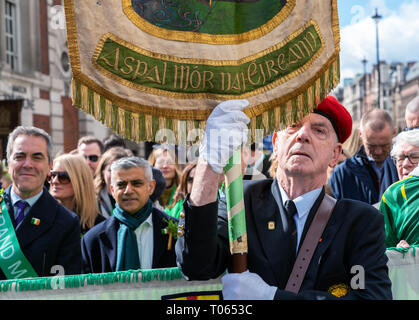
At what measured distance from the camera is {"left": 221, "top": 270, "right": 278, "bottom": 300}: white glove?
1.98 meters

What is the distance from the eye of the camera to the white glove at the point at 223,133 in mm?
2023

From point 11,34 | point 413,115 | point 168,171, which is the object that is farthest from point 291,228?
point 11,34

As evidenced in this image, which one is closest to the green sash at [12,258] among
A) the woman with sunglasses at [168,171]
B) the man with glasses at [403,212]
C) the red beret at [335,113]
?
the red beret at [335,113]

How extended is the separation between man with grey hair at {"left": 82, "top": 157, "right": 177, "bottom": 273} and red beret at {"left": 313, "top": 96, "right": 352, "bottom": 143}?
160 cm

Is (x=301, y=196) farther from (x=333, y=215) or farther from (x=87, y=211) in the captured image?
(x=87, y=211)

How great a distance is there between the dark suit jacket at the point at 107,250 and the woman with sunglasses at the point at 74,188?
705 mm

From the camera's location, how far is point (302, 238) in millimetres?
2174

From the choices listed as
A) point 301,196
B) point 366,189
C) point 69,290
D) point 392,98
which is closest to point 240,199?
point 301,196

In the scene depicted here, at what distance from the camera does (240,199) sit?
2072 mm

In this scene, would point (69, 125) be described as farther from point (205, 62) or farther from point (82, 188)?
point (205, 62)

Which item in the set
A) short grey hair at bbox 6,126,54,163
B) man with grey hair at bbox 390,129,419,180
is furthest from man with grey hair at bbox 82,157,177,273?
man with grey hair at bbox 390,129,419,180

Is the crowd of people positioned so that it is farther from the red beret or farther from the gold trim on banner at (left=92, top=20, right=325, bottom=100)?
the gold trim on banner at (left=92, top=20, right=325, bottom=100)

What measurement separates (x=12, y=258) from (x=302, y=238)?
5.48ft

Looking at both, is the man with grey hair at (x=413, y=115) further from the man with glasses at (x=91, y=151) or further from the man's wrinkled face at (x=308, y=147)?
the man with glasses at (x=91, y=151)
